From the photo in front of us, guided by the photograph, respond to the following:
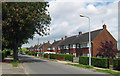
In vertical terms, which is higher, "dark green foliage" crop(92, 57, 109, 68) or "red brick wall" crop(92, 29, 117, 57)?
"red brick wall" crop(92, 29, 117, 57)

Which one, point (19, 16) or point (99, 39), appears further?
point (99, 39)

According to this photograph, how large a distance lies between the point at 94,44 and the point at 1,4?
26.2m

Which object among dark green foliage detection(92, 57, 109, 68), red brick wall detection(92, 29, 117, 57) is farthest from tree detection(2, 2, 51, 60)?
red brick wall detection(92, 29, 117, 57)

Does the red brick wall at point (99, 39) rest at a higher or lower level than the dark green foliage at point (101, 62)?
higher

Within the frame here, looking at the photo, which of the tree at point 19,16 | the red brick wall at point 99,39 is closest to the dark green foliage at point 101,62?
the tree at point 19,16

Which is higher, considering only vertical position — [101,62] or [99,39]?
[99,39]

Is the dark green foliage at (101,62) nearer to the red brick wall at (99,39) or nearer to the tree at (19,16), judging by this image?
the tree at (19,16)

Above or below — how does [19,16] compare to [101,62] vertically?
above

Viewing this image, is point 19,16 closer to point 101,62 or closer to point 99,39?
point 101,62

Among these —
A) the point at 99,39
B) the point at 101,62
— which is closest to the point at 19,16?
the point at 101,62

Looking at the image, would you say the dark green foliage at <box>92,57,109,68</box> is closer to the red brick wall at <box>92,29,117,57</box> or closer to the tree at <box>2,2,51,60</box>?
the tree at <box>2,2,51,60</box>

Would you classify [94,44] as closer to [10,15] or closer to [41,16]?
[41,16]

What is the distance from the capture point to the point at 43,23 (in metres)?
25.7

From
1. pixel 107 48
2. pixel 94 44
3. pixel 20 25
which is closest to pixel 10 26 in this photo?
pixel 20 25
